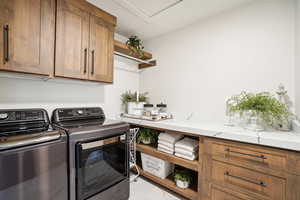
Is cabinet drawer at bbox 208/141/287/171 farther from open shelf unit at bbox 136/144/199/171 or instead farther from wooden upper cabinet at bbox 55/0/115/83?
wooden upper cabinet at bbox 55/0/115/83

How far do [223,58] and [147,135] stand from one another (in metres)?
1.46

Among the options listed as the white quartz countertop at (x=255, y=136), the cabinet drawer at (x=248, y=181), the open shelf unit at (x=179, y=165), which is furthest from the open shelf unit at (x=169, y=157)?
the white quartz countertop at (x=255, y=136)

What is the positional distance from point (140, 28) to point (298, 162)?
7.55ft

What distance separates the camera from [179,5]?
1.55 m

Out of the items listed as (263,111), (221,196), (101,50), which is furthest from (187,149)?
(101,50)

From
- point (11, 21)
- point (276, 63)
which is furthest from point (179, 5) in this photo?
point (11, 21)

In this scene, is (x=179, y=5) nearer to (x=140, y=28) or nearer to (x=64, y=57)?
(x=140, y=28)

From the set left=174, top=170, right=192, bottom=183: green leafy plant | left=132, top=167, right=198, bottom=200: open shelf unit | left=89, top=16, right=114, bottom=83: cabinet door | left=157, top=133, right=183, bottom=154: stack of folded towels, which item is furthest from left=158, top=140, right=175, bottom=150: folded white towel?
left=89, top=16, right=114, bottom=83: cabinet door

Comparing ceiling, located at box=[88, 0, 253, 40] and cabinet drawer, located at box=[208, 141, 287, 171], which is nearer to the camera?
cabinet drawer, located at box=[208, 141, 287, 171]

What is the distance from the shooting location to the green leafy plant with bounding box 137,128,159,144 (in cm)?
191

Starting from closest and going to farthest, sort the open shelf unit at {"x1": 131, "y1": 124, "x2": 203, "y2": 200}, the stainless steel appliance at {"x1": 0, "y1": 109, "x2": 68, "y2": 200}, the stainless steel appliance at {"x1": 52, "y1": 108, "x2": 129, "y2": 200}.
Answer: the stainless steel appliance at {"x1": 0, "y1": 109, "x2": 68, "y2": 200} < the stainless steel appliance at {"x1": 52, "y1": 108, "x2": 129, "y2": 200} < the open shelf unit at {"x1": 131, "y1": 124, "x2": 203, "y2": 200}

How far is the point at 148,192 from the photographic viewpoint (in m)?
1.59

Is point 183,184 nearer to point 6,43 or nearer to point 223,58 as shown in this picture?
point 223,58

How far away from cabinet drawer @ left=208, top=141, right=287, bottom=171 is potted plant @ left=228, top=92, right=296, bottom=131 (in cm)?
34
